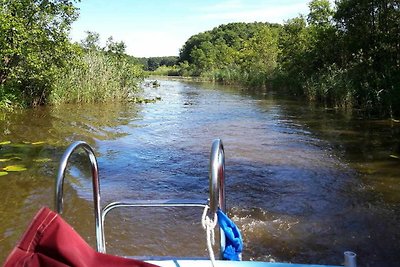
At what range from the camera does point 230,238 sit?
2168mm

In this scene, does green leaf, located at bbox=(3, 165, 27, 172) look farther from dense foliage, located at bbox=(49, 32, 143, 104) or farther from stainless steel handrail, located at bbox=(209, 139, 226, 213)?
dense foliage, located at bbox=(49, 32, 143, 104)

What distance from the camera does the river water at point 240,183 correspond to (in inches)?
183

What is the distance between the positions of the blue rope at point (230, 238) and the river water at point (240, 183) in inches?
84.0

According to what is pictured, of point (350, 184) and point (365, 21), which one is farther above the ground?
point (365, 21)

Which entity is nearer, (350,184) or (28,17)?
(350,184)

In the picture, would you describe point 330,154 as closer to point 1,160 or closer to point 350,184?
point 350,184

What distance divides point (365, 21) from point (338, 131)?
8.88m

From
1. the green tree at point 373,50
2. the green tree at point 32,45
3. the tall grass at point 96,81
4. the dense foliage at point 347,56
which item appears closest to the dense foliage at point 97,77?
the tall grass at point 96,81

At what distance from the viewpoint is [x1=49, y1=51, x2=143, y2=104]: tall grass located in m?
18.0

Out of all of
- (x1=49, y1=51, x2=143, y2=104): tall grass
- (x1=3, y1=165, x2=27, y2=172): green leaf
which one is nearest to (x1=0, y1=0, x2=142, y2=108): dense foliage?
(x1=49, y1=51, x2=143, y2=104): tall grass

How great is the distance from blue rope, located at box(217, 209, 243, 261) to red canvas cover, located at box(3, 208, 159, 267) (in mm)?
835

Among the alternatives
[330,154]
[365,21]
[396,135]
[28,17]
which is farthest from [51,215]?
[365,21]

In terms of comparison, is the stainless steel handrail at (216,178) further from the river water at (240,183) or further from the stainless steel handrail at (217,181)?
the river water at (240,183)

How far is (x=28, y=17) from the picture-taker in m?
14.7
